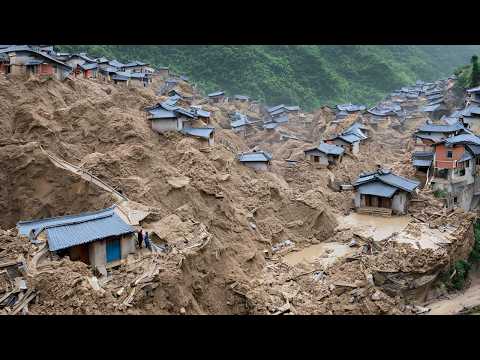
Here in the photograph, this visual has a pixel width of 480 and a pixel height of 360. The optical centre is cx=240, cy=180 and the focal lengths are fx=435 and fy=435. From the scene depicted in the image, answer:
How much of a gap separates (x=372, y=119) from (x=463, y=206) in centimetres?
2856

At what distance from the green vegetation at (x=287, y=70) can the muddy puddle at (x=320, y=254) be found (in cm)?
5313

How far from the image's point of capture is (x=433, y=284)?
71.1 ft

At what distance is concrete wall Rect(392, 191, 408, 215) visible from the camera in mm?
29766

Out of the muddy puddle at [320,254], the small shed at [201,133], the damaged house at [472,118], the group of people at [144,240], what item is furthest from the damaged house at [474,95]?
the group of people at [144,240]

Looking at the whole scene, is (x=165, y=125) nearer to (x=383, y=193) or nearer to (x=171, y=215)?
(x=171, y=215)

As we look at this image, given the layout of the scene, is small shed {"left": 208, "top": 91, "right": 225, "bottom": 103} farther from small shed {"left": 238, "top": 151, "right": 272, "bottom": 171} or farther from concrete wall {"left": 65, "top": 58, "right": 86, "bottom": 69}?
small shed {"left": 238, "top": 151, "right": 272, "bottom": 171}

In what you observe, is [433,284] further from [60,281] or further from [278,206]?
[60,281]

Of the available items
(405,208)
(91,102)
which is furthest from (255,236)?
(91,102)

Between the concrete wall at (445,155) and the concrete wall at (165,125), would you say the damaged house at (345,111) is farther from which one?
the concrete wall at (165,125)

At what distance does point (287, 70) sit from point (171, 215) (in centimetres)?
7138

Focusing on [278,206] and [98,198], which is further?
[278,206]

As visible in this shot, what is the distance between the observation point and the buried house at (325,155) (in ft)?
125

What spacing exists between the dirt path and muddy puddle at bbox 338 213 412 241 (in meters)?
5.35

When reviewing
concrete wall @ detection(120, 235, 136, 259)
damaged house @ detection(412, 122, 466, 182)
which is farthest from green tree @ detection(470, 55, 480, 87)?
concrete wall @ detection(120, 235, 136, 259)
